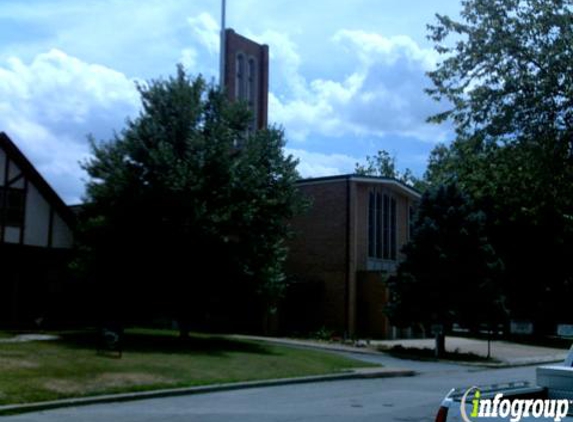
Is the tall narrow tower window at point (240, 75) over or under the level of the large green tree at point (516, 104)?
over

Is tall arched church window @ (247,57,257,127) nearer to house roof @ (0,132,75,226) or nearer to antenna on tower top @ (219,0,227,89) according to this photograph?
antenna on tower top @ (219,0,227,89)

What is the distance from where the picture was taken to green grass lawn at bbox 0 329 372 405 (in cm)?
1503

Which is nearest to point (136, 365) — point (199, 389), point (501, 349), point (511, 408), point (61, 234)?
point (199, 389)

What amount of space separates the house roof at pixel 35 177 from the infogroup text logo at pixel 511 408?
25.8 metres

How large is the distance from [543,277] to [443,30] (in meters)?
30.9

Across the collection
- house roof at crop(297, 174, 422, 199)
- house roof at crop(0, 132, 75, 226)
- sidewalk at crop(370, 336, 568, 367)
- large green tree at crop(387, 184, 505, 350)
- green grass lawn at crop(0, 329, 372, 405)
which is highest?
house roof at crop(297, 174, 422, 199)

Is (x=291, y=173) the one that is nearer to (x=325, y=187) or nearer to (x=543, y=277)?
(x=325, y=187)

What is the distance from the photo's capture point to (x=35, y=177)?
29844mm

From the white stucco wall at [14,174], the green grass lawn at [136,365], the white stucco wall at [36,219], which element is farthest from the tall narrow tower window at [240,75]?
the green grass lawn at [136,365]

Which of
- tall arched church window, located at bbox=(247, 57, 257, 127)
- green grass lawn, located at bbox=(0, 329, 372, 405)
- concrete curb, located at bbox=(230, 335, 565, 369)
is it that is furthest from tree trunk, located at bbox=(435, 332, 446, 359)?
tall arched church window, located at bbox=(247, 57, 257, 127)

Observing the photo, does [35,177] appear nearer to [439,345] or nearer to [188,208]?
[188,208]

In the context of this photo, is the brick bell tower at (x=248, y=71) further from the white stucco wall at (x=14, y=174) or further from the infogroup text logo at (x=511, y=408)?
the infogroup text logo at (x=511, y=408)

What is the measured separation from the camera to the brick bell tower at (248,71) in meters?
44.8

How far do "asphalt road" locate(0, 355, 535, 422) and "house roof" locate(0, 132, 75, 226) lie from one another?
15.3 metres
